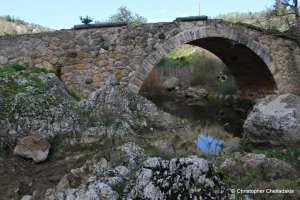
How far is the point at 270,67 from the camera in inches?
388

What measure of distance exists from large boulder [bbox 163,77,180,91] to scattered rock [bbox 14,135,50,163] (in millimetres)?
12064

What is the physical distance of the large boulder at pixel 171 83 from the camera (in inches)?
619

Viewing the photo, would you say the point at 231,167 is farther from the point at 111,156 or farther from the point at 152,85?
the point at 152,85

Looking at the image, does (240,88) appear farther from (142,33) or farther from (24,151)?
(24,151)

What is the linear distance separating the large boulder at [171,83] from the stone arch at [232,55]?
3.96 meters

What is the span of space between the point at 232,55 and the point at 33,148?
→ 28.9ft

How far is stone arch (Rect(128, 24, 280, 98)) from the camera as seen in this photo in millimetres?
7359

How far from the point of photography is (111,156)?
3.09 m

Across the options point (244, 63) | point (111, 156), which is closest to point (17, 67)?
point (111, 156)

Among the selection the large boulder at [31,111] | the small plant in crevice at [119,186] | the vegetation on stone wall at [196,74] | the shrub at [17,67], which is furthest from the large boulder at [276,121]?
the vegetation on stone wall at [196,74]

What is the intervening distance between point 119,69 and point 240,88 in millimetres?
7523

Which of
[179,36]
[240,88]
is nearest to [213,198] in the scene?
[179,36]

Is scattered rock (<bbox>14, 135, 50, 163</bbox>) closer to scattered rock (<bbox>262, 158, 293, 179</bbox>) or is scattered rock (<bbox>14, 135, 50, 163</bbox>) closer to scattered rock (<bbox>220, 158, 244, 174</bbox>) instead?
scattered rock (<bbox>220, 158, 244, 174</bbox>)

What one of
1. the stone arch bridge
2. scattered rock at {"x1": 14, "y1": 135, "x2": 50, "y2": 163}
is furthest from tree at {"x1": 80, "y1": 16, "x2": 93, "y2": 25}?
scattered rock at {"x1": 14, "y1": 135, "x2": 50, "y2": 163}
